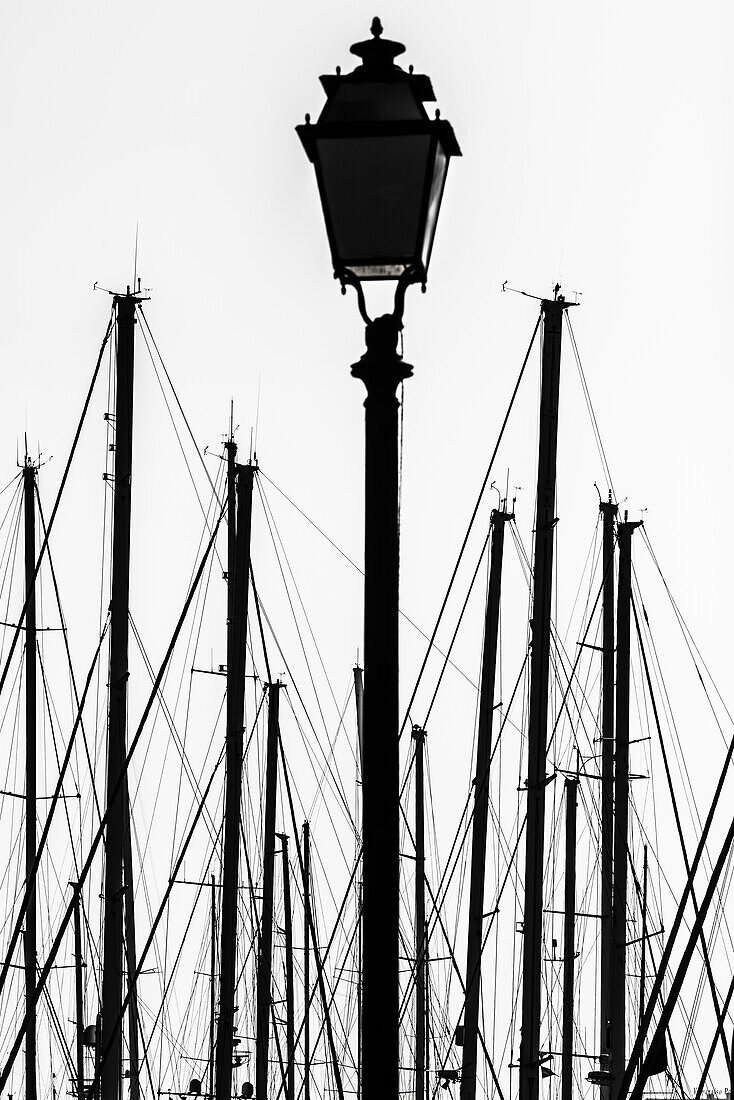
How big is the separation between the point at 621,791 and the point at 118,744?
42.7 feet

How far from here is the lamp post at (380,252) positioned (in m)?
8.43

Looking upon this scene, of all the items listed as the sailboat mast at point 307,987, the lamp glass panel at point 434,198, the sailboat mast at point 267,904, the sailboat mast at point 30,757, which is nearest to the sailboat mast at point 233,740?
the sailboat mast at point 30,757

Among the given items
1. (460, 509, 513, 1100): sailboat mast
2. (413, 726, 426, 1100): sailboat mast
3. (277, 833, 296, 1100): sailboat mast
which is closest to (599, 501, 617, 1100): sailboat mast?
(460, 509, 513, 1100): sailboat mast

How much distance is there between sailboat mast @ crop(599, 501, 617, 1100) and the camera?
34.2 metres

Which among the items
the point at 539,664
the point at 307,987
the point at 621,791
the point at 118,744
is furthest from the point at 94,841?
the point at 307,987

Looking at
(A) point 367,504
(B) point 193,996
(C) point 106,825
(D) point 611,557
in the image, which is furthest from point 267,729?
(A) point 367,504

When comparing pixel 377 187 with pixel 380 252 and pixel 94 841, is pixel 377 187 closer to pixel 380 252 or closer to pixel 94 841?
pixel 380 252

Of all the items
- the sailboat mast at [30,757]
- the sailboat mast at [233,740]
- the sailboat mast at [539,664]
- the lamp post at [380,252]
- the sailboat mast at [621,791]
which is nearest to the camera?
the lamp post at [380,252]

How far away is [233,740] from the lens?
30.6m

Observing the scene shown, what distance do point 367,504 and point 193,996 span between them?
39.5m

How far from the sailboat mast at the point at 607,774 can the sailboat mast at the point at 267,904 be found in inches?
222

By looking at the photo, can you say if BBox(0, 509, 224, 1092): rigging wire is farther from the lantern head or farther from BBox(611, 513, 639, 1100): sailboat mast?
the lantern head

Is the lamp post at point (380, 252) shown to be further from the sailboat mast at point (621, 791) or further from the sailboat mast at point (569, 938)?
the sailboat mast at point (569, 938)

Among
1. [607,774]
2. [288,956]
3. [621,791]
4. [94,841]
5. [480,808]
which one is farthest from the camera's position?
[288,956]
